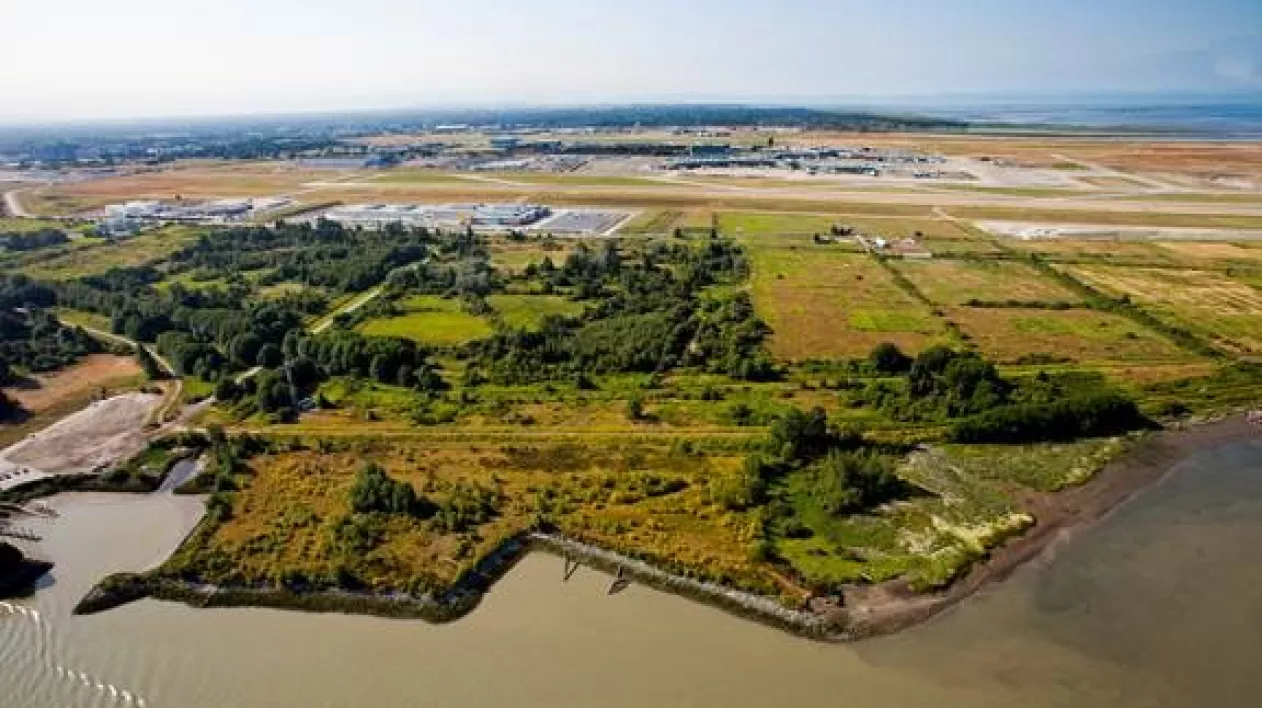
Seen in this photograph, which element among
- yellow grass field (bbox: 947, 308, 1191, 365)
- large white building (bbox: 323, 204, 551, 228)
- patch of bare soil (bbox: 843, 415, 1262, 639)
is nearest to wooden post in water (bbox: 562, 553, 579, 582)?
patch of bare soil (bbox: 843, 415, 1262, 639)

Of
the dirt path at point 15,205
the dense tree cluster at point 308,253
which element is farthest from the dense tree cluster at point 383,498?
the dirt path at point 15,205

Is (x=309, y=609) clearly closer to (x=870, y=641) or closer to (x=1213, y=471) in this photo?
(x=870, y=641)

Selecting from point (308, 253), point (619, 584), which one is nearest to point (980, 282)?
point (619, 584)

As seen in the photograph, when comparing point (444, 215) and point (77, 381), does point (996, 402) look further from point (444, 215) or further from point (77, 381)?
point (444, 215)

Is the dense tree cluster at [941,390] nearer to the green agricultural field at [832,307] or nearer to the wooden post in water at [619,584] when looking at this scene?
the green agricultural field at [832,307]

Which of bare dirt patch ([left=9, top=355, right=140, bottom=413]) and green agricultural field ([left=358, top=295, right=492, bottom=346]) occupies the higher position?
green agricultural field ([left=358, top=295, right=492, bottom=346])

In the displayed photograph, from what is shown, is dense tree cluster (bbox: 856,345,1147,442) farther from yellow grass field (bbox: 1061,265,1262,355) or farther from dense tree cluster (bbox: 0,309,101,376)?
dense tree cluster (bbox: 0,309,101,376)

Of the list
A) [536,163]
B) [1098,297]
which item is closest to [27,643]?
[1098,297]
